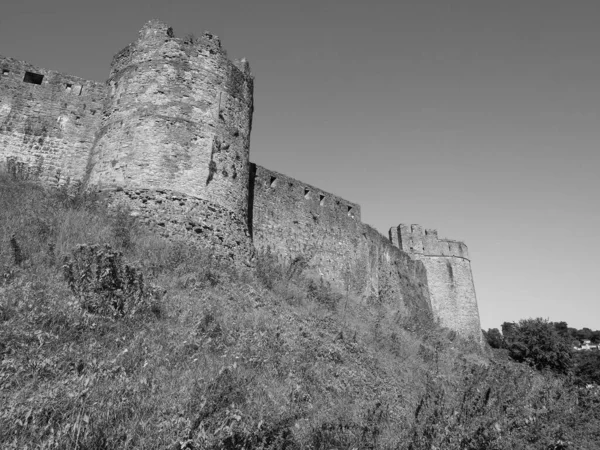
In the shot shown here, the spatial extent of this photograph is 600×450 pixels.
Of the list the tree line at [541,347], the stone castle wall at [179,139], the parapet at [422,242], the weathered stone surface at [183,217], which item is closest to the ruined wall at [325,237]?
the stone castle wall at [179,139]

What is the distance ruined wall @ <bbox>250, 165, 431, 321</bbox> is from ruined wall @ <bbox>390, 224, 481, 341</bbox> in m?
7.35

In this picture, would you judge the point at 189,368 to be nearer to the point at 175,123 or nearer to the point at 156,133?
the point at 156,133

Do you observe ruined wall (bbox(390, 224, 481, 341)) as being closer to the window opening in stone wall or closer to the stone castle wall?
the stone castle wall

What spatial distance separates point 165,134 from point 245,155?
2.36 m

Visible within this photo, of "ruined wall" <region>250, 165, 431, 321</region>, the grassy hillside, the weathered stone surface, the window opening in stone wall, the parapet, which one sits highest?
the parapet

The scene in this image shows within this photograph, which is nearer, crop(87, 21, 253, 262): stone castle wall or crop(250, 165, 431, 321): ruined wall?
crop(87, 21, 253, 262): stone castle wall

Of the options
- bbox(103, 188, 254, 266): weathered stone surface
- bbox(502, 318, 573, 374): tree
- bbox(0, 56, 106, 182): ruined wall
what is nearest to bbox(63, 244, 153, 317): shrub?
bbox(103, 188, 254, 266): weathered stone surface

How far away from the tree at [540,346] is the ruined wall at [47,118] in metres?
27.2

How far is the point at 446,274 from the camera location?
30.1 metres

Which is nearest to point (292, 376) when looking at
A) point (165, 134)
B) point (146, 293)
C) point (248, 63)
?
point (146, 293)

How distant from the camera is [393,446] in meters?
4.35

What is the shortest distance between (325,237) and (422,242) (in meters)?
15.9

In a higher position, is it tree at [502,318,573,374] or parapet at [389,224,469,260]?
parapet at [389,224,469,260]

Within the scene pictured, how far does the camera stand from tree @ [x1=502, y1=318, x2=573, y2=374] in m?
26.7
